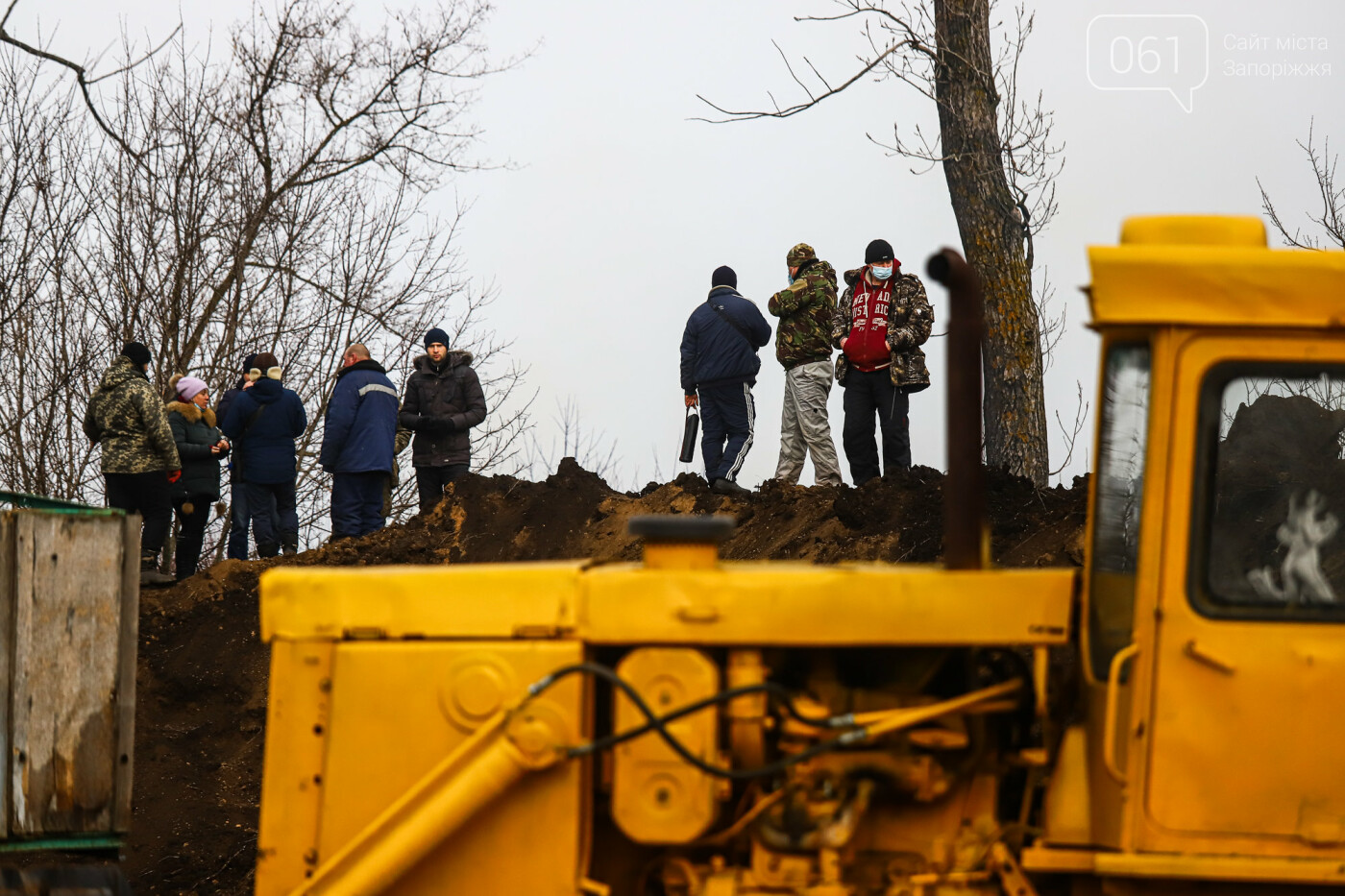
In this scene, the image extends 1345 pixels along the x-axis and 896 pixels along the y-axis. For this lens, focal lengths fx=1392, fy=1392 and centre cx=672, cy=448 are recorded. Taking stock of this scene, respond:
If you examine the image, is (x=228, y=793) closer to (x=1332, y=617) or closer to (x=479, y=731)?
(x=479, y=731)

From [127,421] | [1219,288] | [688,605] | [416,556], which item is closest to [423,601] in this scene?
[688,605]

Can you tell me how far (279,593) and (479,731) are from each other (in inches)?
28.1

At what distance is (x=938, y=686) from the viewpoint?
3807mm

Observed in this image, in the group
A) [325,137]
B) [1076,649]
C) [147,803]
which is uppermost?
[325,137]

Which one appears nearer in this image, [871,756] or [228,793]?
[871,756]

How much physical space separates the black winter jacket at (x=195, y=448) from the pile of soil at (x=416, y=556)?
2.31 ft

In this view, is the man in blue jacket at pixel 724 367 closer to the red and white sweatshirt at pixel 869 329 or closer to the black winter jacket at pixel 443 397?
the red and white sweatshirt at pixel 869 329

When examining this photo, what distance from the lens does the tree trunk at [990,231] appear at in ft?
33.1

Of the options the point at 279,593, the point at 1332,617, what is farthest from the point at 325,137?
the point at 1332,617

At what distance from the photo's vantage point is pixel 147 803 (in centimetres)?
866

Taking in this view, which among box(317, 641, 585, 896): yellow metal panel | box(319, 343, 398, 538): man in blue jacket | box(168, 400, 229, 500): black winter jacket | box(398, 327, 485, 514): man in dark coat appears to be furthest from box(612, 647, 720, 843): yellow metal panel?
box(168, 400, 229, 500): black winter jacket

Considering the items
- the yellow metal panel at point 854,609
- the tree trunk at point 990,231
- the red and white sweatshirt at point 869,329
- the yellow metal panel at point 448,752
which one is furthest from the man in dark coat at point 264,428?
the yellow metal panel at point 854,609

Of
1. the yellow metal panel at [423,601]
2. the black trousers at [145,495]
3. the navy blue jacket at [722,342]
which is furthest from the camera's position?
the navy blue jacket at [722,342]

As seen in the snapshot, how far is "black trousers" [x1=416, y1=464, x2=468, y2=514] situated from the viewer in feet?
41.5
